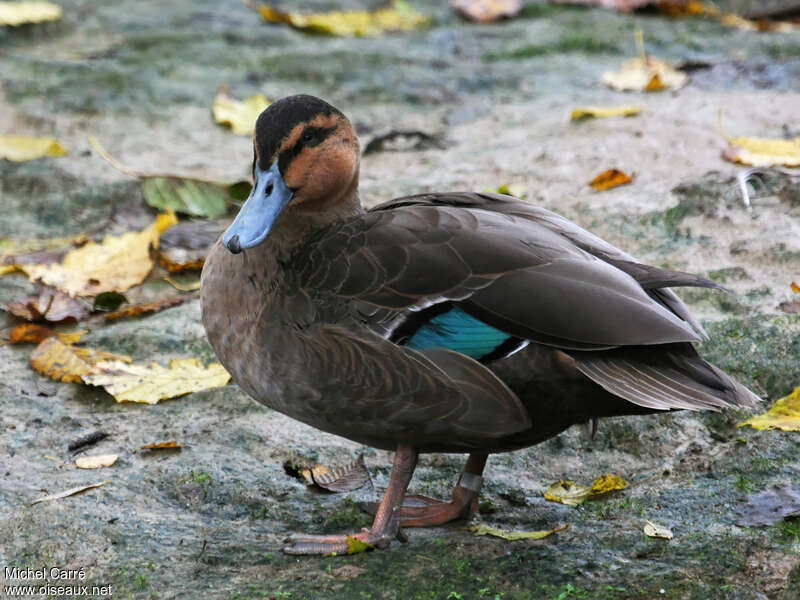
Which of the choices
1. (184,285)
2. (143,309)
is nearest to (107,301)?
(143,309)

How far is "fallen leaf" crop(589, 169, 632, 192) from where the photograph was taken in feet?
16.1

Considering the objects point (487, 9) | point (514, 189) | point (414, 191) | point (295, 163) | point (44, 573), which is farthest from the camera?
point (487, 9)

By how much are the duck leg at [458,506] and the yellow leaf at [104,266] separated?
1884mm

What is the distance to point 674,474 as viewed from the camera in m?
3.25

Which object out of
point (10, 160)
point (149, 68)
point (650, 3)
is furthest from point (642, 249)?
point (650, 3)

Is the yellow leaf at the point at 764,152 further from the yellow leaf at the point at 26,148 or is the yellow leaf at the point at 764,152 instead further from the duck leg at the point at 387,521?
the yellow leaf at the point at 26,148

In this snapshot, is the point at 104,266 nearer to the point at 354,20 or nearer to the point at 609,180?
the point at 609,180

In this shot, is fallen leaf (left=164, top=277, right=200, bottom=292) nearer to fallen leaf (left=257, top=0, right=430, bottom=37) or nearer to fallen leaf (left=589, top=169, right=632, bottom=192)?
fallen leaf (left=589, top=169, right=632, bottom=192)

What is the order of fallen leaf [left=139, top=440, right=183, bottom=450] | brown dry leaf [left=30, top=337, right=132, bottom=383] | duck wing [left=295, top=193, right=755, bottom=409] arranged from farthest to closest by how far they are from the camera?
brown dry leaf [left=30, top=337, right=132, bottom=383], fallen leaf [left=139, top=440, right=183, bottom=450], duck wing [left=295, top=193, right=755, bottom=409]

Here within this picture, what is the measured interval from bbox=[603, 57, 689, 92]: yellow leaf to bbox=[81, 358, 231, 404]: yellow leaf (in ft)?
11.6

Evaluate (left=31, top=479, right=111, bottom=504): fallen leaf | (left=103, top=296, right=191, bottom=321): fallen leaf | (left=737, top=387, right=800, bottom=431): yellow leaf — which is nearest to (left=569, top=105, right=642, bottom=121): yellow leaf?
(left=103, top=296, right=191, bottom=321): fallen leaf

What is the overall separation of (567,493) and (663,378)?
614 mm

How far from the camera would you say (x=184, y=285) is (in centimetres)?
461

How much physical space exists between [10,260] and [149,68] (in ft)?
8.07
